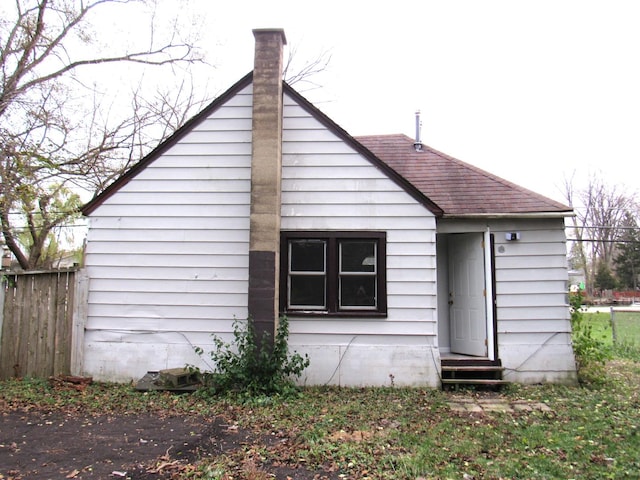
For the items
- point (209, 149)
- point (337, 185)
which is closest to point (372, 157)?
point (337, 185)

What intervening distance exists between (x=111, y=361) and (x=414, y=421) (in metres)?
5.11

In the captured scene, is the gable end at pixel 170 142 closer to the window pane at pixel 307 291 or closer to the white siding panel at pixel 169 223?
the white siding panel at pixel 169 223

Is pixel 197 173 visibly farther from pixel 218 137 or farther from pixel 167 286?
pixel 167 286

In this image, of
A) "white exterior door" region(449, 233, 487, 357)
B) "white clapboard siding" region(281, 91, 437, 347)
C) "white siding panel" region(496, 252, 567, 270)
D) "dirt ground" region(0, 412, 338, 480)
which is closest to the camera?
"dirt ground" region(0, 412, 338, 480)

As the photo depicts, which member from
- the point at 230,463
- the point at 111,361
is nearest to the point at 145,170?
the point at 111,361

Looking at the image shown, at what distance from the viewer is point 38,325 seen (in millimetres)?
7527

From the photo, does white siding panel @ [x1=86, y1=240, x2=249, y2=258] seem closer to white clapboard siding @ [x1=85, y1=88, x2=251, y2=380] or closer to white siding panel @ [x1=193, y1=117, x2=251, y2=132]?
white clapboard siding @ [x1=85, y1=88, x2=251, y2=380]

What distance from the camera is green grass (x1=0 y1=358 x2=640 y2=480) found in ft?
13.7

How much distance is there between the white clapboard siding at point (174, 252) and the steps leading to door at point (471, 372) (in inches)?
141

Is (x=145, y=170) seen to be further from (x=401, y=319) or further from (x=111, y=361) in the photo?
(x=401, y=319)

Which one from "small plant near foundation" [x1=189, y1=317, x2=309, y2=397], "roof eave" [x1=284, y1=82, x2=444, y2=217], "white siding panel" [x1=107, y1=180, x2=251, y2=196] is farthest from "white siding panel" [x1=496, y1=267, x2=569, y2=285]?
"white siding panel" [x1=107, y1=180, x2=251, y2=196]

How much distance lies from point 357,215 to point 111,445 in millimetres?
4824

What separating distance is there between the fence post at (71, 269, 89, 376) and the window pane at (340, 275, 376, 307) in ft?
14.4

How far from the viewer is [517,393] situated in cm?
711
